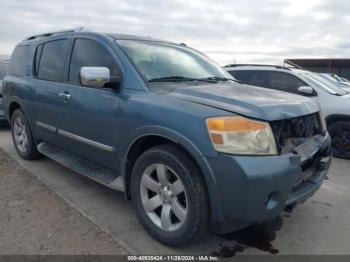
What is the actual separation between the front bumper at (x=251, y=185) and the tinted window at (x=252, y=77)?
4.94 meters

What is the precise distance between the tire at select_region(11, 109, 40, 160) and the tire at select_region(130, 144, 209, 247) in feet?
8.80

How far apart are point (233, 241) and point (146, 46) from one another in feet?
7.19

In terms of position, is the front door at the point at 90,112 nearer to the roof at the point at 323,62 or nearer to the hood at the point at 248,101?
the hood at the point at 248,101

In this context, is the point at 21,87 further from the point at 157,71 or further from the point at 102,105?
the point at 157,71

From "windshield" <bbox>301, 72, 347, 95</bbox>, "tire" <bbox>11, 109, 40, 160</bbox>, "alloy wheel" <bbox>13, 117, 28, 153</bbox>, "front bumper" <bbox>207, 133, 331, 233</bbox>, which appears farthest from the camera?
"windshield" <bbox>301, 72, 347, 95</bbox>

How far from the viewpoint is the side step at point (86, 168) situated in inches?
133

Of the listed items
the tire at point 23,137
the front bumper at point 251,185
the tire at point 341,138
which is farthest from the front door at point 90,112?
the tire at point 341,138

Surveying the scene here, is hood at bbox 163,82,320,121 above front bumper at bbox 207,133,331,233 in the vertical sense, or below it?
above

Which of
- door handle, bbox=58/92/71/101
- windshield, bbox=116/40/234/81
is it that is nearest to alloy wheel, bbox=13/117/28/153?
door handle, bbox=58/92/71/101

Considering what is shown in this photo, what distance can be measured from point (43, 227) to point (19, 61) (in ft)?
10.5

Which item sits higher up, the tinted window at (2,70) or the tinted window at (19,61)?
the tinted window at (19,61)

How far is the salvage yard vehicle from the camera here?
8.13 ft

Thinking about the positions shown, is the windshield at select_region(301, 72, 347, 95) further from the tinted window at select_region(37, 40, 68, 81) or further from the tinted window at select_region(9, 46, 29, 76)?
the tinted window at select_region(9, 46, 29, 76)

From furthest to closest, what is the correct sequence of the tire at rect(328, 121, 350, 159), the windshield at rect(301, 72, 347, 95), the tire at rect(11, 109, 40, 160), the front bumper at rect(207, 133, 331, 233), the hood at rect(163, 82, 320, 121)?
the windshield at rect(301, 72, 347, 95)
the tire at rect(328, 121, 350, 159)
the tire at rect(11, 109, 40, 160)
the hood at rect(163, 82, 320, 121)
the front bumper at rect(207, 133, 331, 233)
